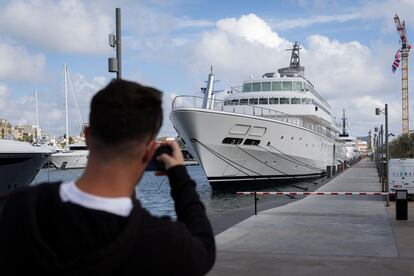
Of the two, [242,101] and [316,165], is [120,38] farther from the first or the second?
[316,165]

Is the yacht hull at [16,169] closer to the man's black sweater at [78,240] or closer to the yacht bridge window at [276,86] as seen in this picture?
the man's black sweater at [78,240]

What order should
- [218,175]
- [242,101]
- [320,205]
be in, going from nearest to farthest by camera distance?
[320,205] < [218,175] < [242,101]

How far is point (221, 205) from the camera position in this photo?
23766mm

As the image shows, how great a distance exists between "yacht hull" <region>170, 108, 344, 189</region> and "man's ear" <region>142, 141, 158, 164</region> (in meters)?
25.8

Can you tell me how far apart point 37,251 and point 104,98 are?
1.72ft

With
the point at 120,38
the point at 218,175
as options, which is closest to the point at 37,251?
the point at 120,38

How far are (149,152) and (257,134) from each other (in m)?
28.4

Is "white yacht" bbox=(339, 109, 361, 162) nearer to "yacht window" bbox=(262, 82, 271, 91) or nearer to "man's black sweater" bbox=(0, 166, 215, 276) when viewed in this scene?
"yacht window" bbox=(262, 82, 271, 91)

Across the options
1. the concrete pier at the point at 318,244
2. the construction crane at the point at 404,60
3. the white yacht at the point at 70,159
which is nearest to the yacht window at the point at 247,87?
the concrete pier at the point at 318,244

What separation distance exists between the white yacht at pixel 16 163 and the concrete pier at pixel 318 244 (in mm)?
8967

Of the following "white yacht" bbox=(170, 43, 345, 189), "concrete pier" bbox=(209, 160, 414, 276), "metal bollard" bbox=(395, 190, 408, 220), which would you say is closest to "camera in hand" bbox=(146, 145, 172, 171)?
"concrete pier" bbox=(209, 160, 414, 276)

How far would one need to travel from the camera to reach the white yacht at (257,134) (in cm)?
2869

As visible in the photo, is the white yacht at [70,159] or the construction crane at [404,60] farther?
the construction crane at [404,60]

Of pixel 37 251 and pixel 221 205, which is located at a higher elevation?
pixel 37 251
